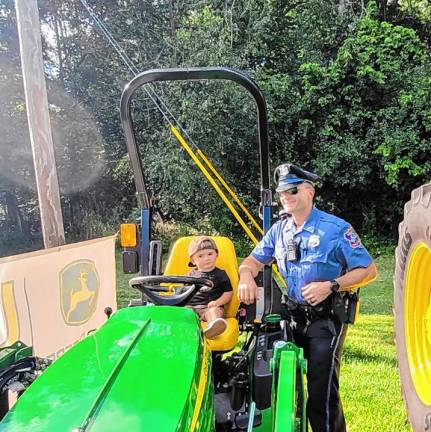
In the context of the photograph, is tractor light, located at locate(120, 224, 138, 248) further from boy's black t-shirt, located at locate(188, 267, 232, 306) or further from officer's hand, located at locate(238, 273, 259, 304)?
officer's hand, located at locate(238, 273, 259, 304)

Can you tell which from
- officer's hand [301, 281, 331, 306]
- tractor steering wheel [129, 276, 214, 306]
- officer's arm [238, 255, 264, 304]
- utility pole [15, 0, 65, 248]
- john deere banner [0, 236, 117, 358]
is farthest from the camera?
utility pole [15, 0, 65, 248]

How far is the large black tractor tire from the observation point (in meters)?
2.83

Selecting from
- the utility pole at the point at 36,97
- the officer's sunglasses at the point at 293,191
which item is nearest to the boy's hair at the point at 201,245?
the officer's sunglasses at the point at 293,191

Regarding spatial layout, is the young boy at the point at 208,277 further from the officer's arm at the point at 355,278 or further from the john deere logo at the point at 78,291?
the john deere logo at the point at 78,291

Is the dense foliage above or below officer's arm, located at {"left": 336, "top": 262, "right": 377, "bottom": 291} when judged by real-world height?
above

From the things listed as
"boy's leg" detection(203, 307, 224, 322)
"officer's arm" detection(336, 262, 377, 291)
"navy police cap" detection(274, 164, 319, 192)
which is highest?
"navy police cap" detection(274, 164, 319, 192)

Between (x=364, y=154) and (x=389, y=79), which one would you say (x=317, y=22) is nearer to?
(x=389, y=79)

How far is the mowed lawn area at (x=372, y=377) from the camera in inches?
151

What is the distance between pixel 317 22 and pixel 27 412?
13124 millimetres

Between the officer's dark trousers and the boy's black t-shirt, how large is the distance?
81 cm

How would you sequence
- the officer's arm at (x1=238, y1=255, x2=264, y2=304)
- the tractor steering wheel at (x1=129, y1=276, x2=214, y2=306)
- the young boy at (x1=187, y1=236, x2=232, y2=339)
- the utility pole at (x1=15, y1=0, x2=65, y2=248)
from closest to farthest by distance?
the tractor steering wheel at (x1=129, y1=276, x2=214, y2=306), the officer's arm at (x1=238, y1=255, x2=264, y2=304), the young boy at (x1=187, y1=236, x2=232, y2=339), the utility pole at (x1=15, y1=0, x2=65, y2=248)

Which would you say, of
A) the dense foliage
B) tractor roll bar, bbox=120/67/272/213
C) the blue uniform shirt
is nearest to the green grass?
the blue uniform shirt

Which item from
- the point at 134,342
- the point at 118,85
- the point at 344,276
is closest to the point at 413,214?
the point at 344,276

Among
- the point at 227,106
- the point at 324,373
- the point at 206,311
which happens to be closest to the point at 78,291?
the point at 206,311
